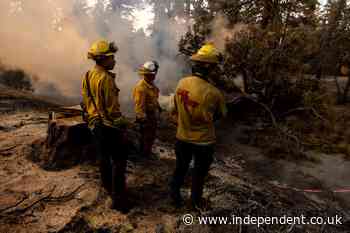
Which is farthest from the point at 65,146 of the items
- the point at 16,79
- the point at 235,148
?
the point at 16,79

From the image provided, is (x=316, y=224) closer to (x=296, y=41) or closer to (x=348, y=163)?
(x=348, y=163)

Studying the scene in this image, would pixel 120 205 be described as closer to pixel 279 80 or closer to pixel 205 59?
pixel 205 59

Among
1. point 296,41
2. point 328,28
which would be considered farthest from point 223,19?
point 328,28

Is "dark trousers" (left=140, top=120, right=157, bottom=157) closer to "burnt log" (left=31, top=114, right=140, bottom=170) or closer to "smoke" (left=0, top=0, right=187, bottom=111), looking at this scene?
"burnt log" (left=31, top=114, right=140, bottom=170)

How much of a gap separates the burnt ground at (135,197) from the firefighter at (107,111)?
40 cm

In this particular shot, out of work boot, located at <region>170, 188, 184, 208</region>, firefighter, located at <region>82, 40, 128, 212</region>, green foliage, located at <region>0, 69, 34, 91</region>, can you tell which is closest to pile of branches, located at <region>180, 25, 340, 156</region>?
work boot, located at <region>170, 188, 184, 208</region>

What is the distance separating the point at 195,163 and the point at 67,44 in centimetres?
1353

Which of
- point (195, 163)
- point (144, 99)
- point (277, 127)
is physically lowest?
point (277, 127)

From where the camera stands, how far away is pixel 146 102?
546 centimetres

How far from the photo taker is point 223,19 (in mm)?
11742

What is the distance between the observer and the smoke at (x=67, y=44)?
1363 cm

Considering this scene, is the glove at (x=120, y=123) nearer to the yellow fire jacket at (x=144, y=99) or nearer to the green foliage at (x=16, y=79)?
the yellow fire jacket at (x=144, y=99)

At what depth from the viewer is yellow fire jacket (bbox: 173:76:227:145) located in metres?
3.48

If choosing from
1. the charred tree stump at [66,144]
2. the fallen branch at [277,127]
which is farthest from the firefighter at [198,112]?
the fallen branch at [277,127]
